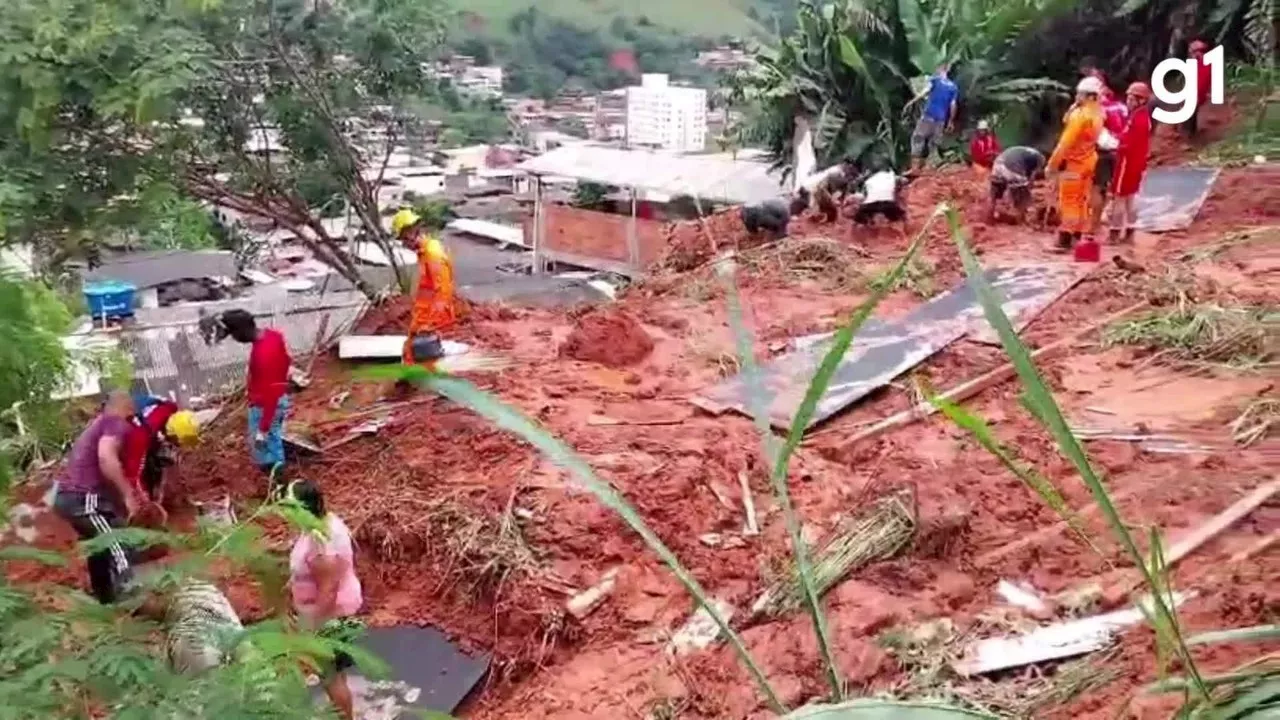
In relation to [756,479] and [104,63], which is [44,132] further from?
[756,479]

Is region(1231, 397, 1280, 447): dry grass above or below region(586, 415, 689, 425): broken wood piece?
above

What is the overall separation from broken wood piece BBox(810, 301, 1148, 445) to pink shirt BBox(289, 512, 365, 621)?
2.47 metres

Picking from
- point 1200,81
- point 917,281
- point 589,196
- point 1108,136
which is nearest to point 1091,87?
point 1108,136

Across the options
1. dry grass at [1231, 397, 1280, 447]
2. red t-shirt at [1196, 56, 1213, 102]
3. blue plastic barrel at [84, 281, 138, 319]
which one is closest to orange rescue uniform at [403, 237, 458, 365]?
dry grass at [1231, 397, 1280, 447]

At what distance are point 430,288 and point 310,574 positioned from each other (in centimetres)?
270

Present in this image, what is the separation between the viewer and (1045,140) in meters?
13.4

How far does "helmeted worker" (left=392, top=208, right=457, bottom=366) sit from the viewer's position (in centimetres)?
678

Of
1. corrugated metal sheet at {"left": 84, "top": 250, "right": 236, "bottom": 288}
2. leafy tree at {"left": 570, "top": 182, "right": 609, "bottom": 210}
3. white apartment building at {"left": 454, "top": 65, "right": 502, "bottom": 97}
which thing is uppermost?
white apartment building at {"left": 454, "top": 65, "right": 502, "bottom": 97}

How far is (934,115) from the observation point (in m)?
11.9

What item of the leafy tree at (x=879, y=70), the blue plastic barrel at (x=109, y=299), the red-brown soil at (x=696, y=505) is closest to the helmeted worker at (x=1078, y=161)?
the red-brown soil at (x=696, y=505)

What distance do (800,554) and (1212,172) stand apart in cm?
998

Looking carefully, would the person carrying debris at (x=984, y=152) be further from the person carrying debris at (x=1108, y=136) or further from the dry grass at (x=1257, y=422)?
the dry grass at (x=1257, y=422)

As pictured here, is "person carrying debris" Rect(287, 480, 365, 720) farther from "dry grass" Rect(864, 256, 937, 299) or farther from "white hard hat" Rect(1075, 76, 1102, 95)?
"white hard hat" Rect(1075, 76, 1102, 95)

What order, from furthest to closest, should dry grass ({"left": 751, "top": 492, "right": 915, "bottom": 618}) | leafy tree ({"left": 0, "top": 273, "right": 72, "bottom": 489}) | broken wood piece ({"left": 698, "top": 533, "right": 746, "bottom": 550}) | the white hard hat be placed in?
1. the white hard hat
2. broken wood piece ({"left": 698, "top": 533, "right": 746, "bottom": 550})
3. dry grass ({"left": 751, "top": 492, "right": 915, "bottom": 618})
4. leafy tree ({"left": 0, "top": 273, "right": 72, "bottom": 489})
